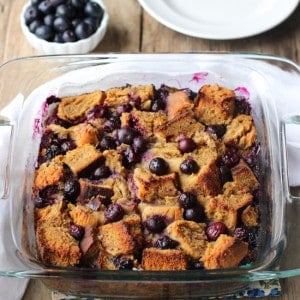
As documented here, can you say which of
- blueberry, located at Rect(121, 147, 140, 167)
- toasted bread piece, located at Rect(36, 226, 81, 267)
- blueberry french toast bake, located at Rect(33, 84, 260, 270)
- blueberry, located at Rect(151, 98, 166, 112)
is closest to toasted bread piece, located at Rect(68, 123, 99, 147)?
blueberry french toast bake, located at Rect(33, 84, 260, 270)

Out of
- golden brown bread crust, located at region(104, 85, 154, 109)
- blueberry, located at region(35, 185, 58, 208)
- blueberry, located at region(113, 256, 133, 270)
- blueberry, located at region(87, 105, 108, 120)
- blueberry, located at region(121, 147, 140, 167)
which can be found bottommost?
blueberry, located at region(113, 256, 133, 270)

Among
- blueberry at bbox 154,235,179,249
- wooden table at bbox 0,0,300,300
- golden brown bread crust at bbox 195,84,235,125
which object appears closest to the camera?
blueberry at bbox 154,235,179,249

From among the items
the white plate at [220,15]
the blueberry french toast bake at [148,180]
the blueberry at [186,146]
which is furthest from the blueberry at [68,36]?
the blueberry at [186,146]

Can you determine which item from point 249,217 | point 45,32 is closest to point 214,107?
point 249,217

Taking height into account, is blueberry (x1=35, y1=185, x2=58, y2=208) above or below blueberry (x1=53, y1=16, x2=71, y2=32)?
below

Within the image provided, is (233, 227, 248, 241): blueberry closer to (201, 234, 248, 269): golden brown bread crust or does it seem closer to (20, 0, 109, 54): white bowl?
(201, 234, 248, 269): golden brown bread crust

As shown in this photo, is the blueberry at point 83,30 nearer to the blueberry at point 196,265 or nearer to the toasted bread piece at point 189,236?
the toasted bread piece at point 189,236

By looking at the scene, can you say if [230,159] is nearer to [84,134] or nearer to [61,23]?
[84,134]
